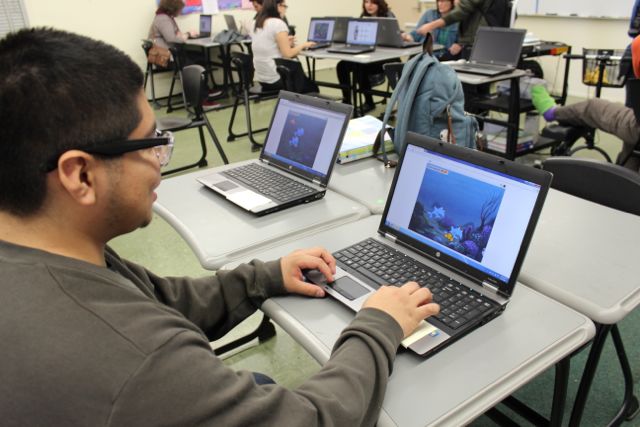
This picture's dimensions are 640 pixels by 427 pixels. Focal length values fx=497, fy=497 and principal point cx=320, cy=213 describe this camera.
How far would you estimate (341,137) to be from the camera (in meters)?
1.55

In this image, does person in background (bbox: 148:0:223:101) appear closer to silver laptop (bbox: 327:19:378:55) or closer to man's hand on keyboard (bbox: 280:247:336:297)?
silver laptop (bbox: 327:19:378:55)

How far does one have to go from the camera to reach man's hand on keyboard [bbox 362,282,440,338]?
2.91ft

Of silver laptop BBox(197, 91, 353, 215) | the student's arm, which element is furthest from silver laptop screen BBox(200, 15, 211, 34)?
silver laptop BBox(197, 91, 353, 215)

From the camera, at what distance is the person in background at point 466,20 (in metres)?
4.51

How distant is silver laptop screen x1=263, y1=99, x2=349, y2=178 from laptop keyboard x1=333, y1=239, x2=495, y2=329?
442 mm

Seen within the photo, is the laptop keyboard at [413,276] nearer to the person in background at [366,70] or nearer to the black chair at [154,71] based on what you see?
the person in background at [366,70]

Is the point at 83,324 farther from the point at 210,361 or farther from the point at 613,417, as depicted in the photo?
the point at 613,417

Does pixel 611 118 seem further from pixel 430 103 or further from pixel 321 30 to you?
pixel 321 30

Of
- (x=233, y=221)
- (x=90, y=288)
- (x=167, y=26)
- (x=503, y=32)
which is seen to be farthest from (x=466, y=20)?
(x=90, y=288)

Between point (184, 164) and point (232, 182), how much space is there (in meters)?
2.66

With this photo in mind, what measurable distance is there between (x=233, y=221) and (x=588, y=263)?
3.07 ft

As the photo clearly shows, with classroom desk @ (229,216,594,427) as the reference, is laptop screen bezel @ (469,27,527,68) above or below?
above

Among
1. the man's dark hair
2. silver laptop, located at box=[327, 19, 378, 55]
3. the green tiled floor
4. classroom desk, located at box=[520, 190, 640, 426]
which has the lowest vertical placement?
the green tiled floor

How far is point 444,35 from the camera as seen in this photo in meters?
4.97
